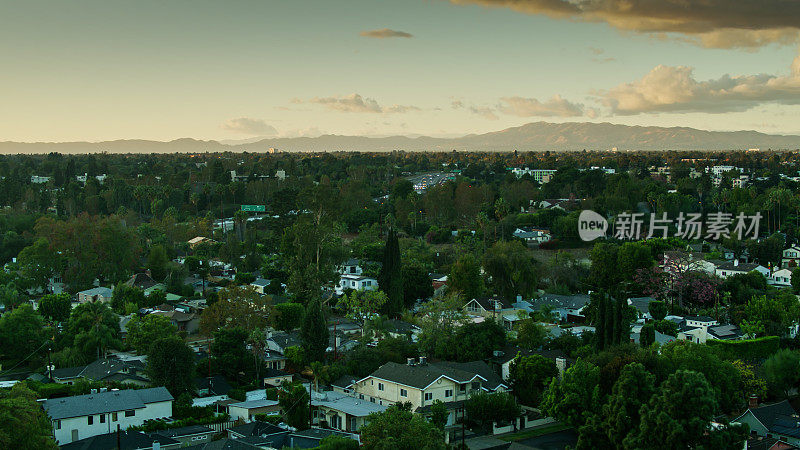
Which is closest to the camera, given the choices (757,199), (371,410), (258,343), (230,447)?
(230,447)

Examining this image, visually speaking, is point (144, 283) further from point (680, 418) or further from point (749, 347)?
point (680, 418)

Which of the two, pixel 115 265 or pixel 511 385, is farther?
pixel 115 265

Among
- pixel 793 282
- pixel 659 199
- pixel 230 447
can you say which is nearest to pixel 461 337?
pixel 230 447

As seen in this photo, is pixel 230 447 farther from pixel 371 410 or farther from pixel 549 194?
pixel 549 194

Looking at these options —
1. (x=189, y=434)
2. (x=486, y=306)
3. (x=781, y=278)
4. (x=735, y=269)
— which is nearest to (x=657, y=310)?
(x=486, y=306)

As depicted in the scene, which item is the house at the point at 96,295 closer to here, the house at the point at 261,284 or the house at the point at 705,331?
the house at the point at 261,284

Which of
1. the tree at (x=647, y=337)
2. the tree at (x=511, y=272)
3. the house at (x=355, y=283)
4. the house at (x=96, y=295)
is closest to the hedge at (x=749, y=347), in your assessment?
the tree at (x=647, y=337)
